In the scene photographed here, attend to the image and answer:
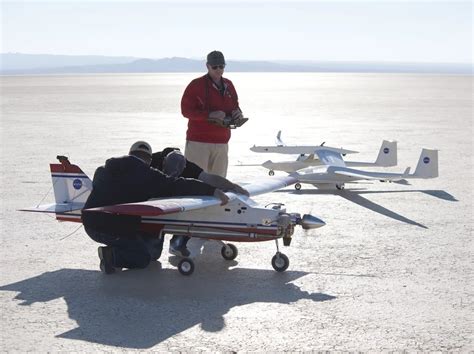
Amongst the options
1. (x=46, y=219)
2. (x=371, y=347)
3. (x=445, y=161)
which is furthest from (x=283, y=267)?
(x=445, y=161)

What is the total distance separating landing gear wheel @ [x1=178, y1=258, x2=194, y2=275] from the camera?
8.65 metres

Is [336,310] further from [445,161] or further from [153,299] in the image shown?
[445,161]

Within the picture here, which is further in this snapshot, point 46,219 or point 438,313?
point 46,219

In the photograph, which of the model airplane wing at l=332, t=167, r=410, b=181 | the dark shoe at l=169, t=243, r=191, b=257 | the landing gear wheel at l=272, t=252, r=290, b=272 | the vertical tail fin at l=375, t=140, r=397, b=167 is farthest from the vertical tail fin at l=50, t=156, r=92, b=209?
the vertical tail fin at l=375, t=140, r=397, b=167

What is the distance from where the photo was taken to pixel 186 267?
8664 millimetres

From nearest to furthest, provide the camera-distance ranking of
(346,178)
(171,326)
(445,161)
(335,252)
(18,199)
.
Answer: (171,326) → (335,252) → (18,199) → (346,178) → (445,161)

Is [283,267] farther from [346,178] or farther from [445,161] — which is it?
[445,161]

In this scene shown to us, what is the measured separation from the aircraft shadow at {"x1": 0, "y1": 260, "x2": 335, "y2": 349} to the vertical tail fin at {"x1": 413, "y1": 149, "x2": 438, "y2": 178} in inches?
290

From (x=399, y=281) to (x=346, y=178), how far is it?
22.5ft

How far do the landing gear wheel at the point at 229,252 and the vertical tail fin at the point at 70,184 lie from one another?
2.06 metres

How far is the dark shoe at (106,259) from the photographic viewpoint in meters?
8.61

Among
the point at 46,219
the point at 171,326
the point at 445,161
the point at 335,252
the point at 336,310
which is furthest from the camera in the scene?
the point at 445,161

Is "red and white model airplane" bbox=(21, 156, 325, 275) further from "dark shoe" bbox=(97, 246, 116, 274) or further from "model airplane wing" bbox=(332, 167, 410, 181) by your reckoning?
"model airplane wing" bbox=(332, 167, 410, 181)

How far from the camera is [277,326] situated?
6898mm
